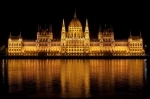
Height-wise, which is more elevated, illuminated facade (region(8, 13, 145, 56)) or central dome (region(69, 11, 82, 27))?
central dome (region(69, 11, 82, 27))

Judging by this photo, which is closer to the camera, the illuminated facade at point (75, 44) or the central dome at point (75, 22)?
the illuminated facade at point (75, 44)

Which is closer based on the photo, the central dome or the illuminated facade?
the illuminated facade

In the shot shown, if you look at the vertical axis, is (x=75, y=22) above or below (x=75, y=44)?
above

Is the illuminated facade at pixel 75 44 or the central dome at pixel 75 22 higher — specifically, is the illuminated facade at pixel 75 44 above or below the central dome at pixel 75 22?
below

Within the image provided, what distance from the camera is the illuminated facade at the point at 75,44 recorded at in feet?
354

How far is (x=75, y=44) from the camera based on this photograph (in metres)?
111

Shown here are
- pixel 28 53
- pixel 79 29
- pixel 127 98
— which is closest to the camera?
pixel 127 98

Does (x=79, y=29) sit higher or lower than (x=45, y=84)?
higher

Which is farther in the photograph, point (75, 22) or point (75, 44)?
point (75, 22)

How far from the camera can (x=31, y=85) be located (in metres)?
30.5

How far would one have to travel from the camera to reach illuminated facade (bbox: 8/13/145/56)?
10775 cm

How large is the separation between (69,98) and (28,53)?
8542 centimetres

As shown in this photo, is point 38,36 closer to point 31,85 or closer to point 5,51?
point 5,51

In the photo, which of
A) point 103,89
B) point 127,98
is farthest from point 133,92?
point 127,98
